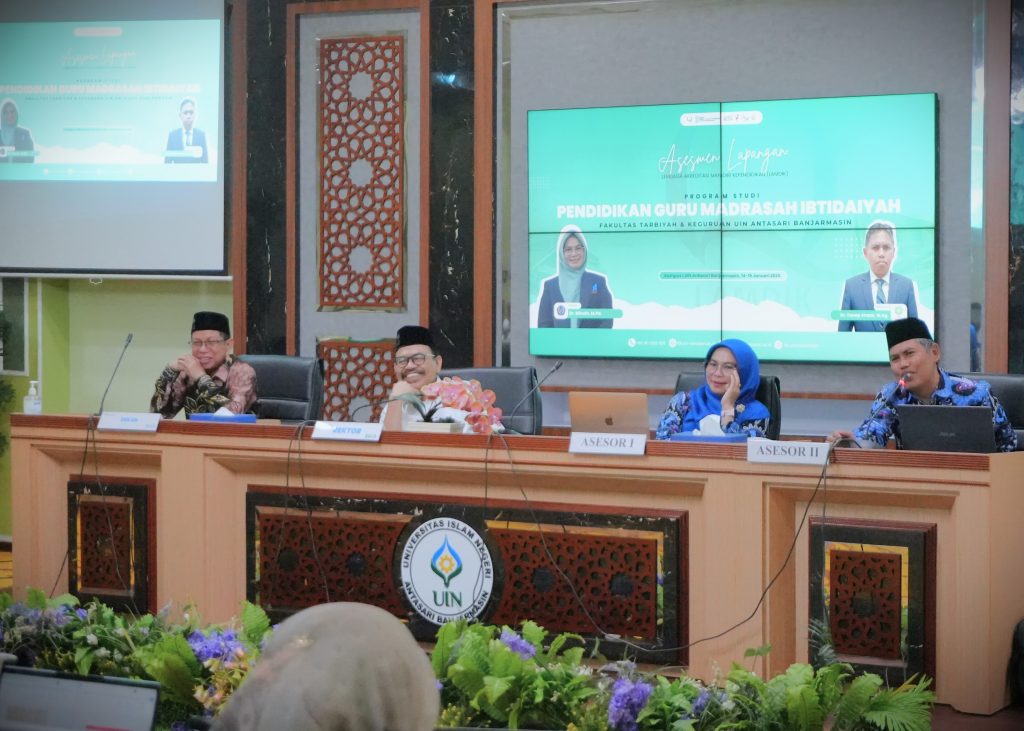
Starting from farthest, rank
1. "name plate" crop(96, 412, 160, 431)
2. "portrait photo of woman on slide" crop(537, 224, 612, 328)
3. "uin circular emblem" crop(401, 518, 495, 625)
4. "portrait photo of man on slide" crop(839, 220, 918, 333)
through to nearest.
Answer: "portrait photo of woman on slide" crop(537, 224, 612, 328) → "portrait photo of man on slide" crop(839, 220, 918, 333) → "name plate" crop(96, 412, 160, 431) → "uin circular emblem" crop(401, 518, 495, 625)

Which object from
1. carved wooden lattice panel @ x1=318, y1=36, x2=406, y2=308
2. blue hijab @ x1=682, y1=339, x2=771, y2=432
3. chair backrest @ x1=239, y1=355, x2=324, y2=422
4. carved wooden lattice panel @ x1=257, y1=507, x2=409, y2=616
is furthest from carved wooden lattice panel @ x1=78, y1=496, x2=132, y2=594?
carved wooden lattice panel @ x1=318, y1=36, x2=406, y2=308

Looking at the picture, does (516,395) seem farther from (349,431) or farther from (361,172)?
(361,172)

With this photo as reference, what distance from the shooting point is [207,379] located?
4.44m

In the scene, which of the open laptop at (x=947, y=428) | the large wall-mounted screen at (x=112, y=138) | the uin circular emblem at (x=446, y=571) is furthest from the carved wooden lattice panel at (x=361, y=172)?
the open laptop at (x=947, y=428)

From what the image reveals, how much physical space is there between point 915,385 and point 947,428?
69cm

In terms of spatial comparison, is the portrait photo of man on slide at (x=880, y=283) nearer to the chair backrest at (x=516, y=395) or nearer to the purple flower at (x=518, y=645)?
the chair backrest at (x=516, y=395)

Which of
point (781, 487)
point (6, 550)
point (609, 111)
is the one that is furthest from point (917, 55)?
point (6, 550)

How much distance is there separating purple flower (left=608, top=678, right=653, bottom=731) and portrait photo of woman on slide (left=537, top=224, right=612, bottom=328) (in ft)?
10.3

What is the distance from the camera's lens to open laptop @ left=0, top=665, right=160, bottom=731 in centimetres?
210

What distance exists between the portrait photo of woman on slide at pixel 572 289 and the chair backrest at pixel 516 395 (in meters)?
1.05

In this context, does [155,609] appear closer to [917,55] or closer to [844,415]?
[844,415]

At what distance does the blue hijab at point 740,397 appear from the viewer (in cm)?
394

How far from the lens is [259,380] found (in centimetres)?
455

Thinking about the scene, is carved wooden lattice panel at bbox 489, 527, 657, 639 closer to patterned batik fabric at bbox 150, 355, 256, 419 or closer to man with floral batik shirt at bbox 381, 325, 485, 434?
man with floral batik shirt at bbox 381, 325, 485, 434
